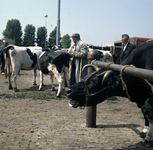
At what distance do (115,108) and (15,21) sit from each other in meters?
91.7

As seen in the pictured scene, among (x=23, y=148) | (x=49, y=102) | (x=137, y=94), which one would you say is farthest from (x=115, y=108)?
(x=23, y=148)

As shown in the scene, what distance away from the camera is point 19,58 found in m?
9.82

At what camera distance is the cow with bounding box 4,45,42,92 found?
9664 mm

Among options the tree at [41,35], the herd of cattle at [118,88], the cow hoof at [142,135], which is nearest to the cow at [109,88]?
the herd of cattle at [118,88]

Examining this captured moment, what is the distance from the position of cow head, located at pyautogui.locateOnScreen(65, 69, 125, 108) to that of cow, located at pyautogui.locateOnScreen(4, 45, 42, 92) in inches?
267

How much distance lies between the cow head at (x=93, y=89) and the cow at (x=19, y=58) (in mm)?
6783

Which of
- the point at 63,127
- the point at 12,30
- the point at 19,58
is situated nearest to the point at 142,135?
the point at 63,127

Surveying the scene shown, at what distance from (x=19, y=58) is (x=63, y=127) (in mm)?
5896

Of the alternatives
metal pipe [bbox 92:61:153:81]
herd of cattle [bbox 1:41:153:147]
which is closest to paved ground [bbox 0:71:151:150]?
herd of cattle [bbox 1:41:153:147]

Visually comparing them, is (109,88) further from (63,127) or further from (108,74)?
(63,127)

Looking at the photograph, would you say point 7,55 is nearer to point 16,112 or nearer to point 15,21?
point 16,112

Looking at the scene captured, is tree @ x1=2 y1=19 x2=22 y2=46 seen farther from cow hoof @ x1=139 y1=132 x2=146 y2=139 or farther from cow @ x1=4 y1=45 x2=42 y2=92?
cow hoof @ x1=139 y1=132 x2=146 y2=139

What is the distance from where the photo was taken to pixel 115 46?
63.0 ft

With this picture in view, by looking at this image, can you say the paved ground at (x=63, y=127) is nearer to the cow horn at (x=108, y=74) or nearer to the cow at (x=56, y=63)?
the cow horn at (x=108, y=74)
